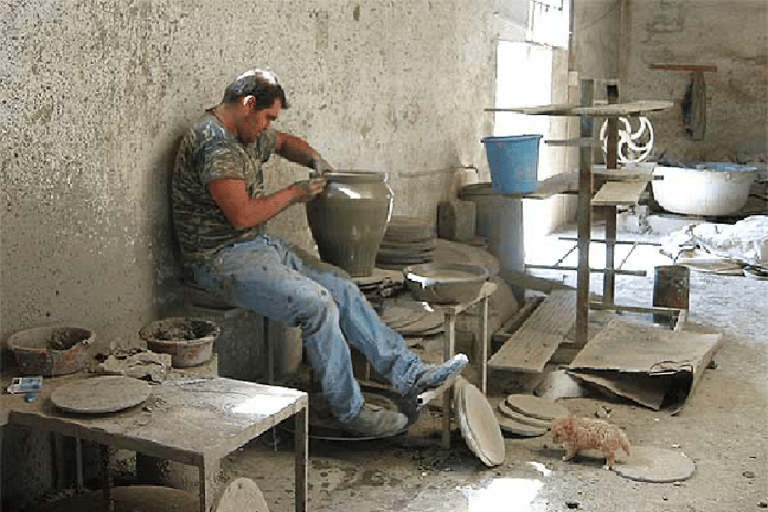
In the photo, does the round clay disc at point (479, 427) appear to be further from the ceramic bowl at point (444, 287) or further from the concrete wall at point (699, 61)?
the concrete wall at point (699, 61)

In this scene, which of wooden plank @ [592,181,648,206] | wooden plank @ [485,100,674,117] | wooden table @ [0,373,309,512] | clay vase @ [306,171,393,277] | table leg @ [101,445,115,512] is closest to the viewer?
wooden table @ [0,373,309,512]

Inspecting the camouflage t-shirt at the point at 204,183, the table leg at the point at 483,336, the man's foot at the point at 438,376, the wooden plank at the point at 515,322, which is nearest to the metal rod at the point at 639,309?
the wooden plank at the point at 515,322

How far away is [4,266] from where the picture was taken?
337 cm

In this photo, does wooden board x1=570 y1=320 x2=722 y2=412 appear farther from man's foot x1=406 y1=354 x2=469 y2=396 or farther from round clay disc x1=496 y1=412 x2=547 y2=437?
man's foot x1=406 y1=354 x2=469 y2=396

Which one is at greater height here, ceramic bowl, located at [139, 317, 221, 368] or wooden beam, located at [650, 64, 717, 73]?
wooden beam, located at [650, 64, 717, 73]

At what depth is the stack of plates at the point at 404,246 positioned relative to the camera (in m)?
5.20

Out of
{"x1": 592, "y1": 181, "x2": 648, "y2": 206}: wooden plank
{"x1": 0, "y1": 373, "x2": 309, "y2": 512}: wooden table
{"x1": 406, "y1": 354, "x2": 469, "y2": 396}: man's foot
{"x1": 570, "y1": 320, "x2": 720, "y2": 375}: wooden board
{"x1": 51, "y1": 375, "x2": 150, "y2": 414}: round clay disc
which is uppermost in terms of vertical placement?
{"x1": 592, "y1": 181, "x2": 648, "y2": 206}: wooden plank

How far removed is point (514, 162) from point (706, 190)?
5.38 metres

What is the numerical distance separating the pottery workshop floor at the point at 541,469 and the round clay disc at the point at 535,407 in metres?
0.15

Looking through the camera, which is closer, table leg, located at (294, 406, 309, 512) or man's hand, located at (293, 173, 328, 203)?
table leg, located at (294, 406, 309, 512)

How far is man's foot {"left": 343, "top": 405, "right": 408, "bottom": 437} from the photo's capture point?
4094 mm

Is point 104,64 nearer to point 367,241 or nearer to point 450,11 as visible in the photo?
point 367,241

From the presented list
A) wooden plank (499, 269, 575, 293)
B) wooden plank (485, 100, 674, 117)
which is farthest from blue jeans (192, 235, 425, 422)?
wooden plank (499, 269, 575, 293)

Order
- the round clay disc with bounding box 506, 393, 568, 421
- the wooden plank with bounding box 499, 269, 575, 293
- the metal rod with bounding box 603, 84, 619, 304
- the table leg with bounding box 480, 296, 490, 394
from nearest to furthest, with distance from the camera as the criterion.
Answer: the table leg with bounding box 480, 296, 490, 394
the round clay disc with bounding box 506, 393, 568, 421
the metal rod with bounding box 603, 84, 619, 304
the wooden plank with bounding box 499, 269, 575, 293
